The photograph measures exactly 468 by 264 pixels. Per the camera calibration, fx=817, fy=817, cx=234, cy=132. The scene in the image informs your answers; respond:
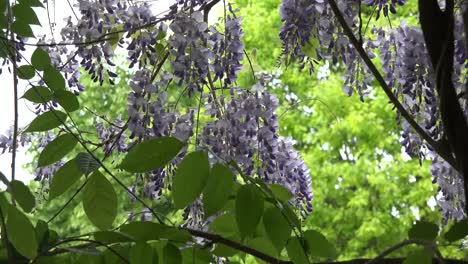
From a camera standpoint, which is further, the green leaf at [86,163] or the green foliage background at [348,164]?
the green foliage background at [348,164]

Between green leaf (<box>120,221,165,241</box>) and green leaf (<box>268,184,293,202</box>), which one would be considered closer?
green leaf (<box>120,221,165,241</box>)

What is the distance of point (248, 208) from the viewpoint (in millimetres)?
706

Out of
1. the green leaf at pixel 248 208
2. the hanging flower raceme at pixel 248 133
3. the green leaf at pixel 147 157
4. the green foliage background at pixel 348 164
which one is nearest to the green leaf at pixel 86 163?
the green leaf at pixel 147 157

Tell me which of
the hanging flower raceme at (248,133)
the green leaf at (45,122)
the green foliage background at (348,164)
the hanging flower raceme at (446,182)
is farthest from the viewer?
the green foliage background at (348,164)

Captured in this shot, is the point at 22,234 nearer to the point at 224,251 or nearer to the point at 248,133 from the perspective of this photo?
the point at 224,251

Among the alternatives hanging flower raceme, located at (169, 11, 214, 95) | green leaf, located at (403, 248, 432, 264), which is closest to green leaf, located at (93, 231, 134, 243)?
green leaf, located at (403, 248, 432, 264)

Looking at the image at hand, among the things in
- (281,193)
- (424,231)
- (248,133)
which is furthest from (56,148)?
(248,133)

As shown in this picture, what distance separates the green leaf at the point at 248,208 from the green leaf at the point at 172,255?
6cm

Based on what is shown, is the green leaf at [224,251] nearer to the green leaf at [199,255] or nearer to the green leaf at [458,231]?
the green leaf at [199,255]

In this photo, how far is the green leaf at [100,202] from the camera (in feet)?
2.45

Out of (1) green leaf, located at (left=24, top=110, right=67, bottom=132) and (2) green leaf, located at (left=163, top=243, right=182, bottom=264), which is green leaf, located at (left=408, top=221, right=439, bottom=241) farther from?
(1) green leaf, located at (left=24, top=110, right=67, bottom=132)

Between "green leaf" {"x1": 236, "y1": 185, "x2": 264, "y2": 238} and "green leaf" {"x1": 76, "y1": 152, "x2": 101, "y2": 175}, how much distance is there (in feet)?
0.42

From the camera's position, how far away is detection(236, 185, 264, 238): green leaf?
697 millimetres

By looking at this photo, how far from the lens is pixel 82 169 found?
70 centimetres
